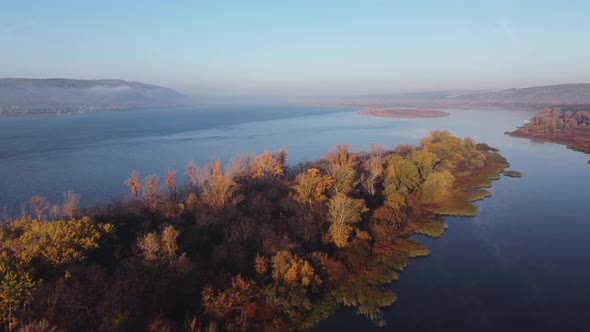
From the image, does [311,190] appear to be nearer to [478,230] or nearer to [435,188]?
[435,188]

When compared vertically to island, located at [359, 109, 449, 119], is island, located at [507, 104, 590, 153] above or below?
below

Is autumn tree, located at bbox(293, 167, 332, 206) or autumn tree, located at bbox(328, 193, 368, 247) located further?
autumn tree, located at bbox(293, 167, 332, 206)

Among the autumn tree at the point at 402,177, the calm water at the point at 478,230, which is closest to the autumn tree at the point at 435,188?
the autumn tree at the point at 402,177

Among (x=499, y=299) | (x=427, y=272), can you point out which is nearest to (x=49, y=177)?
(x=427, y=272)

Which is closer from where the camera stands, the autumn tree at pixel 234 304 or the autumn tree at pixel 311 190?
the autumn tree at pixel 234 304

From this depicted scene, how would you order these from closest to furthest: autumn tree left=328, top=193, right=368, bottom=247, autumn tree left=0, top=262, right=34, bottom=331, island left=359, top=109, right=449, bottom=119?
autumn tree left=0, top=262, right=34, bottom=331
autumn tree left=328, top=193, right=368, bottom=247
island left=359, top=109, right=449, bottom=119

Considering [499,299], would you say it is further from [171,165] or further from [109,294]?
[171,165]

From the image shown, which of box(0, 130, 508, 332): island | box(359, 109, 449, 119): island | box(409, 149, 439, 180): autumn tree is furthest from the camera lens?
box(359, 109, 449, 119): island

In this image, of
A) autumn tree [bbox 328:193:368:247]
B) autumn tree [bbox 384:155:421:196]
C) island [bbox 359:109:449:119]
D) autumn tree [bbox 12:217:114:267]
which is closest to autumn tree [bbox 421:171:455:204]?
autumn tree [bbox 384:155:421:196]

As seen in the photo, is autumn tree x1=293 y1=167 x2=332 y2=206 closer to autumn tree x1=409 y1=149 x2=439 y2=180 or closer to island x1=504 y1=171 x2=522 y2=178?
autumn tree x1=409 y1=149 x2=439 y2=180

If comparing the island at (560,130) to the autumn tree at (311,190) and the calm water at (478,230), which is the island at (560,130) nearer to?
the calm water at (478,230)
